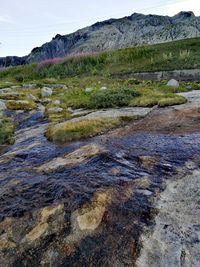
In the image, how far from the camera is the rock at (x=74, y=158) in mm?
6948

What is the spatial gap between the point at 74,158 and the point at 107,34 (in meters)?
107

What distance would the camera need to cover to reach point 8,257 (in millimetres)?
3984

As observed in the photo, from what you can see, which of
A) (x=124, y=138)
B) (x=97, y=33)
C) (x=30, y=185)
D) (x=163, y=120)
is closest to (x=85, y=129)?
(x=124, y=138)

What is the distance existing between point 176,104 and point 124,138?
481cm

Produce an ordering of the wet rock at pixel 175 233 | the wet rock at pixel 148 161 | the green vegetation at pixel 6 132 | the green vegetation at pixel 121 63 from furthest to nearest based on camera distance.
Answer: the green vegetation at pixel 121 63, the green vegetation at pixel 6 132, the wet rock at pixel 148 161, the wet rock at pixel 175 233

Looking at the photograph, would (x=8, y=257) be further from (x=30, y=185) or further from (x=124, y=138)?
(x=124, y=138)

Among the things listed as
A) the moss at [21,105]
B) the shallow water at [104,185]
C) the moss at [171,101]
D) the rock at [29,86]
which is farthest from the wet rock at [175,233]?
the rock at [29,86]

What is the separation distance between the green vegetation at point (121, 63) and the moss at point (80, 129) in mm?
20867

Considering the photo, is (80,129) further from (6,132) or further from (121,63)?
(121,63)

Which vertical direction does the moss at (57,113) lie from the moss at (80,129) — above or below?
below

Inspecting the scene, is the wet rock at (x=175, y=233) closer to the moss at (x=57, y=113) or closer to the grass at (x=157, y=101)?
the grass at (x=157, y=101)

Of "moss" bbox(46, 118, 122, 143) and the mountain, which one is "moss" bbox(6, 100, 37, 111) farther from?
the mountain

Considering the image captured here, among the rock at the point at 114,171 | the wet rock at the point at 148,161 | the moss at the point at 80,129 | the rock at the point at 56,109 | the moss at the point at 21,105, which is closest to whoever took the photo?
the rock at the point at 114,171

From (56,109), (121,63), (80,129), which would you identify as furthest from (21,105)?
(121,63)
